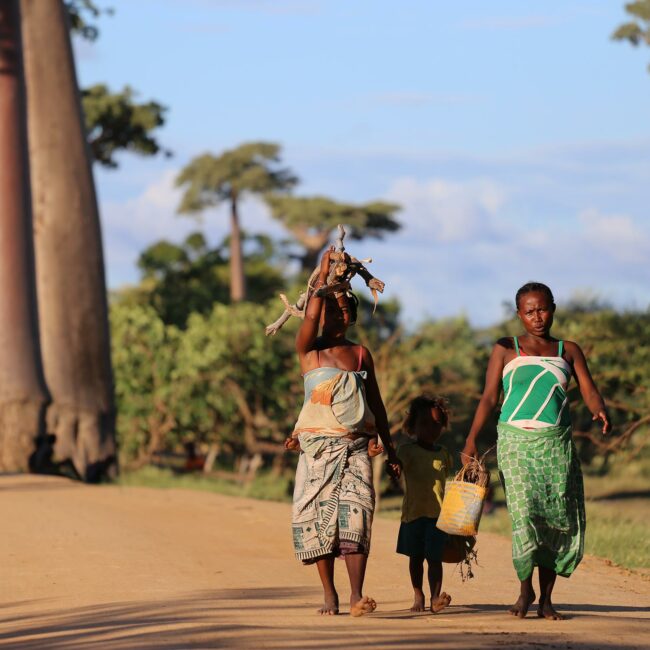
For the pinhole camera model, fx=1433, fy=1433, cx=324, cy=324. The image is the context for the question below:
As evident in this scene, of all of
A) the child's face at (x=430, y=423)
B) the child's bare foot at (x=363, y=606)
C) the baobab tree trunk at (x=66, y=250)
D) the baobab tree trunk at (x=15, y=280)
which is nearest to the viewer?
the child's bare foot at (x=363, y=606)

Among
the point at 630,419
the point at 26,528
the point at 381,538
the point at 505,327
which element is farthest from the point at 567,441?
the point at 505,327

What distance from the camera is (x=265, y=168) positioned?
2046 inches

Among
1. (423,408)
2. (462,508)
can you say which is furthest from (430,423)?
(462,508)

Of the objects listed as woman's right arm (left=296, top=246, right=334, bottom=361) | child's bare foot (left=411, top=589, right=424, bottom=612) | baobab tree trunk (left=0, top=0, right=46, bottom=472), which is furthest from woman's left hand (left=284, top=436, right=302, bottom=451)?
baobab tree trunk (left=0, top=0, right=46, bottom=472)

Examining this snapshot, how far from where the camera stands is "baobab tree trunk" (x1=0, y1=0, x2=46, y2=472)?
20578mm

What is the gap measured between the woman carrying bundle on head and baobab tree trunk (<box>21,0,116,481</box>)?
47.7ft

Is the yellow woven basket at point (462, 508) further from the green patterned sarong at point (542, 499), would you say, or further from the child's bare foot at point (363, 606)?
the child's bare foot at point (363, 606)

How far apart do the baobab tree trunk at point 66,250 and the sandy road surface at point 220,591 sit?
714 cm

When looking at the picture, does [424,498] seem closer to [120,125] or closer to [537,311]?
[537,311]

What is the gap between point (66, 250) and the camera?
21.9 meters

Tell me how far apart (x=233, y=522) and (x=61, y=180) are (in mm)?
10452

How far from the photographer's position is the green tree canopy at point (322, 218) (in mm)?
48156

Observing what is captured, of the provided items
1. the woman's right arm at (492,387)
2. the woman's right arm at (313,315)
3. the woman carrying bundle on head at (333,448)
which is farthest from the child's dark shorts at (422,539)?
the woman's right arm at (313,315)

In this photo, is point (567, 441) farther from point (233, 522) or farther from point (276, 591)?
point (233, 522)
